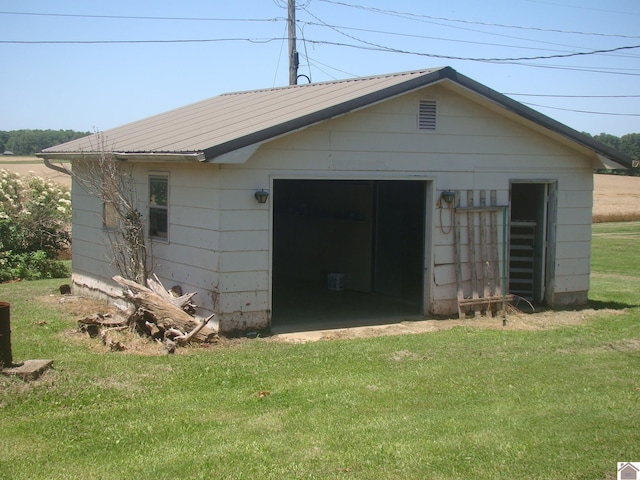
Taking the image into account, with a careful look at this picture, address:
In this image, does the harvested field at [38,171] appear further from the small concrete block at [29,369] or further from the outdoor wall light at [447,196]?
the small concrete block at [29,369]

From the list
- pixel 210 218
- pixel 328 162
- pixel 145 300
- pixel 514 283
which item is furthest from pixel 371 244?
pixel 145 300

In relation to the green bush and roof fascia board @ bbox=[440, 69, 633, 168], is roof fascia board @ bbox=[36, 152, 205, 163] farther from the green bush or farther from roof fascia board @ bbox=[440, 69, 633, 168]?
roof fascia board @ bbox=[440, 69, 633, 168]

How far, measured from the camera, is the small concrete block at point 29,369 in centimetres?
753

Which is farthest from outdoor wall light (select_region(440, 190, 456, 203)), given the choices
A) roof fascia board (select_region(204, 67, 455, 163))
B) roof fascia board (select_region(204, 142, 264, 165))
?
roof fascia board (select_region(204, 142, 264, 165))

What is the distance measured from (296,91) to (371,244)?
3390mm

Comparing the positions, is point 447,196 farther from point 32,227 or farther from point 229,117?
point 32,227

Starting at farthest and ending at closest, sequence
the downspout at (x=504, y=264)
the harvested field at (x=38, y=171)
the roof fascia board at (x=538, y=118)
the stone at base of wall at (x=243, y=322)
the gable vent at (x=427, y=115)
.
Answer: the harvested field at (x=38, y=171) < the downspout at (x=504, y=264) < the gable vent at (x=427, y=115) < the roof fascia board at (x=538, y=118) < the stone at base of wall at (x=243, y=322)

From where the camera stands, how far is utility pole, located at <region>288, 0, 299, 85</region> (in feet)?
75.2

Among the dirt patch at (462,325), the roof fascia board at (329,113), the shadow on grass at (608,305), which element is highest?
the roof fascia board at (329,113)

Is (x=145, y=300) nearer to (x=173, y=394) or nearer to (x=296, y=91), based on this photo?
(x=173, y=394)

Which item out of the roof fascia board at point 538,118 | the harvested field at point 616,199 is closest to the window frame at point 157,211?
the roof fascia board at point 538,118

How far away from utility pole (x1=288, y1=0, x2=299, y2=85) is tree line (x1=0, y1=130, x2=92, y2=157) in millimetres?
29417

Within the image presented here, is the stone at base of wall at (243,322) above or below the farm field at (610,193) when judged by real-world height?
below

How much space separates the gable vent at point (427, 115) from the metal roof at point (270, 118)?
1.63ft
